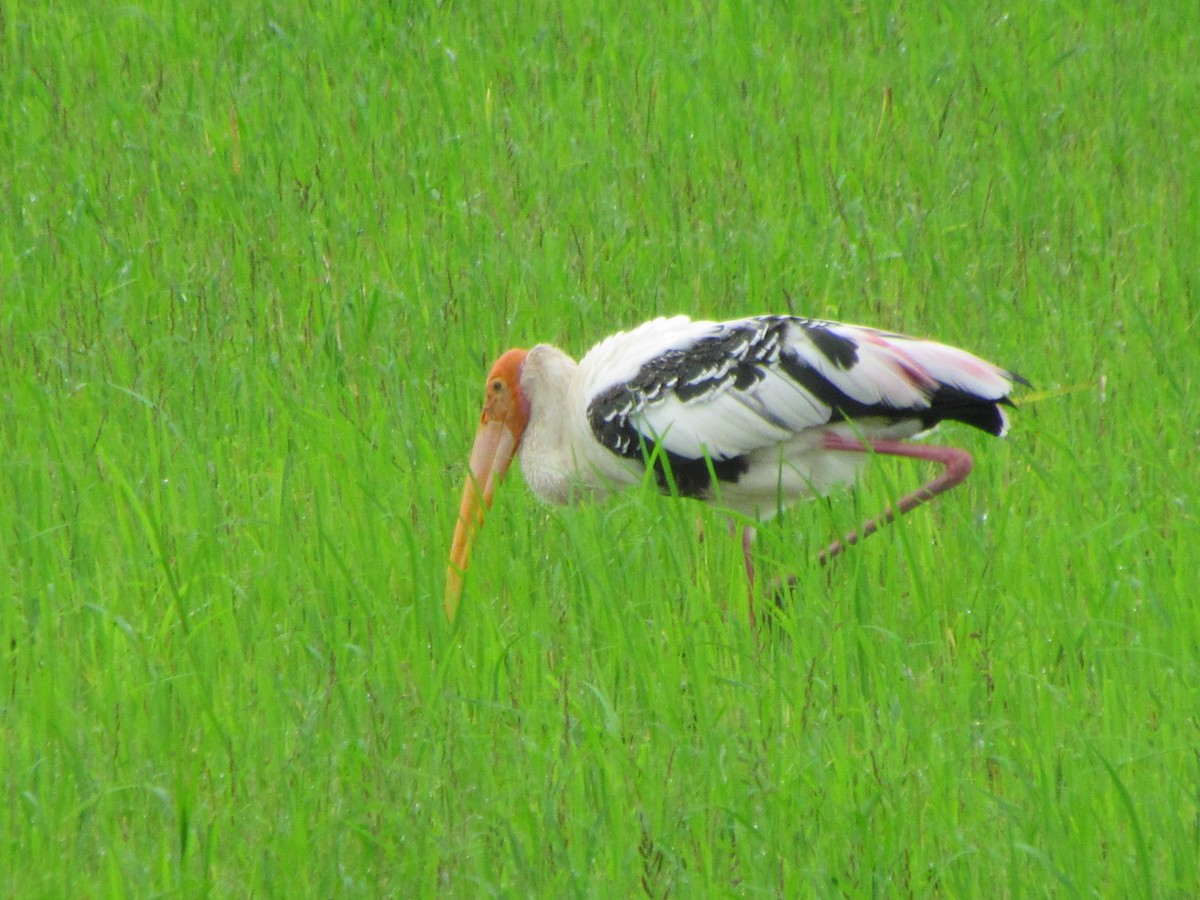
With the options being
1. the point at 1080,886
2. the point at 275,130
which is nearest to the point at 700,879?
the point at 1080,886

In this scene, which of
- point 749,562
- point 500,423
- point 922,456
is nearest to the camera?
point 749,562

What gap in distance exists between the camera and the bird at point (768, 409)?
4.55m

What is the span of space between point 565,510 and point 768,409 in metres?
0.59

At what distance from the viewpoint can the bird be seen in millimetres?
4555

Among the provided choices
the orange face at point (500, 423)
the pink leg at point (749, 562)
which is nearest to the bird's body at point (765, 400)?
the pink leg at point (749, 562)

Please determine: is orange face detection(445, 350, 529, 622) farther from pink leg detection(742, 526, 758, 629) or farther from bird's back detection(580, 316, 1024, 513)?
pink leg detection(742, 526, 758, 629)

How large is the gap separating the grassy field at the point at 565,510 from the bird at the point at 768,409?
131 mm

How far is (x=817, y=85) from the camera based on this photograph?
7.82 meters

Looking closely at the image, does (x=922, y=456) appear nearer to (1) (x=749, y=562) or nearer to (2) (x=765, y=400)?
(2) (x=765, y=400)

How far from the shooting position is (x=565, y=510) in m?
4.71

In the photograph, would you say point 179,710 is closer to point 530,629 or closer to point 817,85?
point 530,629

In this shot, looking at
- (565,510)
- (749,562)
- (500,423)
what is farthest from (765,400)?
(500,423)

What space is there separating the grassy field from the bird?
13 centimetres

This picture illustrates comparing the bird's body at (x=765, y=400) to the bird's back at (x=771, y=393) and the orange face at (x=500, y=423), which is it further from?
the orange face at (x=500, y=423)
